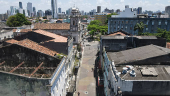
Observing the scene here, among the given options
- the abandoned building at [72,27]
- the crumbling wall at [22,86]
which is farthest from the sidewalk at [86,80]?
the crumbling wall at [22,86]

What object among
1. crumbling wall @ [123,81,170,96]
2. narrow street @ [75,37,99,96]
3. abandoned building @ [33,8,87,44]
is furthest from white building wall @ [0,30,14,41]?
crumbling wall @ [123,81,170,96]

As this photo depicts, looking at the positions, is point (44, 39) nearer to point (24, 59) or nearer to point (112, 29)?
point (24, 59)

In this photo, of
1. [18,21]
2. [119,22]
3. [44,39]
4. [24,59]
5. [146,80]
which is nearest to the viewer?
[146,80]

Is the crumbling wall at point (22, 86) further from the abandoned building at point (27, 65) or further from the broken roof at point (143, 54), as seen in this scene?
the broken roof at point (143, 54)

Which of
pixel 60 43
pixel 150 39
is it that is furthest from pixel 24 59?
pixel 150 39

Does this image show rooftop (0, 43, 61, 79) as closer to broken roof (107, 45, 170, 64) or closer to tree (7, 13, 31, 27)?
broken roof (107, 45, 170, 64)

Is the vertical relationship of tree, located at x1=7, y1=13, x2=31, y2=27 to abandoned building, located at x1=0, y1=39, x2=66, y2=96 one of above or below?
above

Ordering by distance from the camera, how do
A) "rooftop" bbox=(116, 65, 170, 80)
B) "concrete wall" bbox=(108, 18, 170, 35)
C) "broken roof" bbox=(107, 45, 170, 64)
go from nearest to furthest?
"rooftop" bbox=(116, 65, 170, 80), "broken roof" bbox=(107, 45, 170, 64), "concrete wall" bbox=(108, 18, 170, 35)

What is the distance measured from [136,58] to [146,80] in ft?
19.8

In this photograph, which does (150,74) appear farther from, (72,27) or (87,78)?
(72,27)

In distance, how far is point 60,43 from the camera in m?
29.5

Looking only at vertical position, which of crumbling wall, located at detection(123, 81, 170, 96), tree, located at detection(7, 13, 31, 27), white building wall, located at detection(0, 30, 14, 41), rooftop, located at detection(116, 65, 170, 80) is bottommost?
crumbling wall, located at detection(123, 81, 170, 96)

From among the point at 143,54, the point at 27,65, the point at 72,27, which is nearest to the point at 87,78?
the point at 143,54

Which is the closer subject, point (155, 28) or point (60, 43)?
point (60, 43)
